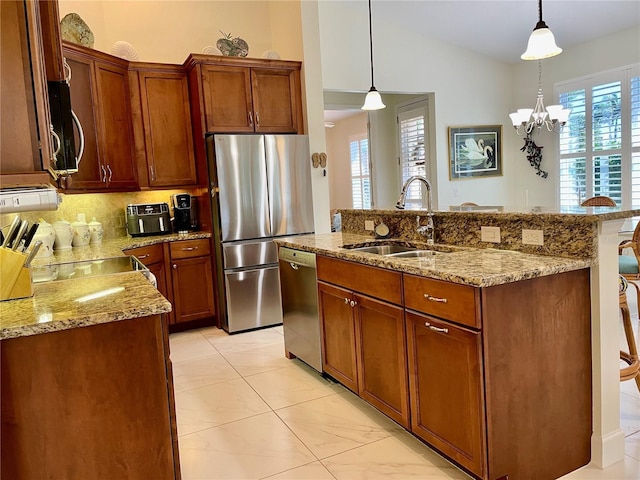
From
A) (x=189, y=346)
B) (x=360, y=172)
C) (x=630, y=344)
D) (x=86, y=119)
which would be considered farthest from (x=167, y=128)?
(x=360, y=172)

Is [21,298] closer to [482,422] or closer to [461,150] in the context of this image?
[482,422]

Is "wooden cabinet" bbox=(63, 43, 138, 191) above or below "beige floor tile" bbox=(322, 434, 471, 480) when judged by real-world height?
above

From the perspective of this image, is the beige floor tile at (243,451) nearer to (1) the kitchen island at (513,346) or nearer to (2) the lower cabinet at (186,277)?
(1) the kitchen island at (513,346)

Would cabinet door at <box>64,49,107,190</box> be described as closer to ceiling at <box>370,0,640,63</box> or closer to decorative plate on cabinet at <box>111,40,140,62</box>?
decorative plate on cabinet at <box>111,40,140,62</box>

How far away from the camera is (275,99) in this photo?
4551 mm

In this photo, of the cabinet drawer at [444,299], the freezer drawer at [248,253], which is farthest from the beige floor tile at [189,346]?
the cabinet drawer at [444,299]

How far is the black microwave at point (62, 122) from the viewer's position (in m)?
1.80

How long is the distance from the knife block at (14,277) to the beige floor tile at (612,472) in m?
2.30

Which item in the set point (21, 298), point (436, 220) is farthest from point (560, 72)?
point (21, 298)

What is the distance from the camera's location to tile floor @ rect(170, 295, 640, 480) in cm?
215

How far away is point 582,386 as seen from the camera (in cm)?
204

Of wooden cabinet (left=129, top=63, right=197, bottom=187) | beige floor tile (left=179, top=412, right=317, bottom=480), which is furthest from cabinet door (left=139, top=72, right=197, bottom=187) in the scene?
beige floor tile (left=179, top=412, right=317, bottom=480)

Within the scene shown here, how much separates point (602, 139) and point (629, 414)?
3.95 metres

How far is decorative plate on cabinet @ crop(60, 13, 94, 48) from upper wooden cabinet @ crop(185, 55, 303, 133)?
0.82 metres
